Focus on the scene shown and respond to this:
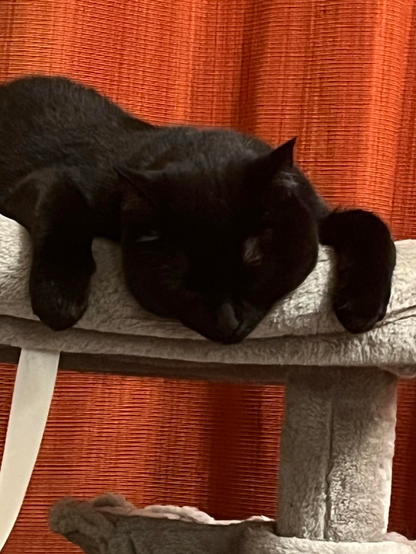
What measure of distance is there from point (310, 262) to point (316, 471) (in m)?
0.24

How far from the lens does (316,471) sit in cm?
80

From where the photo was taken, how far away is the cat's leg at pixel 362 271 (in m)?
0.70

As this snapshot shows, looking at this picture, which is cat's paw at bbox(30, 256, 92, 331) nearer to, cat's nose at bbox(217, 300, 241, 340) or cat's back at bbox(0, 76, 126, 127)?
cat's nose at bbox(217, 300, 241, 340)

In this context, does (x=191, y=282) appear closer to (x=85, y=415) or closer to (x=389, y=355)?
(x=389, y=355)

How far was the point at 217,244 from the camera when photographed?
2.30 ft

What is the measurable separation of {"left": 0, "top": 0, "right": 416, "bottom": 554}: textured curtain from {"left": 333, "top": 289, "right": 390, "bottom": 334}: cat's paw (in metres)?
0.65

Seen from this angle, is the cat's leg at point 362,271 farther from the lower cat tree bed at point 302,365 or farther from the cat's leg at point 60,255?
the cat's leg at point 60,255

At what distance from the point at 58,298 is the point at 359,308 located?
0.93 ft

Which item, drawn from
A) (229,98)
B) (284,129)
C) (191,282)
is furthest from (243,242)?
(229,98)

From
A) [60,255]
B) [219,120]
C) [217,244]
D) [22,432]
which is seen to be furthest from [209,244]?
[219,120]

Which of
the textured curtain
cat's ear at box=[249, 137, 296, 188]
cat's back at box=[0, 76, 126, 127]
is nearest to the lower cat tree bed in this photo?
cat's ear at box=[249, 137, 296, 188]

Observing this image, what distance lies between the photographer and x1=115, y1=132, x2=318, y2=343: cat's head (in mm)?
697

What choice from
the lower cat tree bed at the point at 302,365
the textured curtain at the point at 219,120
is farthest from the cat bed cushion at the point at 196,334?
the textured curtain at the point at 219,120

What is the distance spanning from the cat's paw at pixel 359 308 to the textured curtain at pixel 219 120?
65 cm
